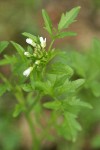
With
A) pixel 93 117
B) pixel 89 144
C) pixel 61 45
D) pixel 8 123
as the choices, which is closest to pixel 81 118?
pixel 93 117

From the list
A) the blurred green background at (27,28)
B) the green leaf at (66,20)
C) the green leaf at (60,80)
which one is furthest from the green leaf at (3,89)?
the blurred green background at (27,28)

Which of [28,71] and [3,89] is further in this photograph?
[3,89]

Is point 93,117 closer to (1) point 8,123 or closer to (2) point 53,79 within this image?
(1) point 8,123

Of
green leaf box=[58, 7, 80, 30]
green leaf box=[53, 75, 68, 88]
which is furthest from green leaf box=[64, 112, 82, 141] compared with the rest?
green leaf box=[58, 7, 80, 30]

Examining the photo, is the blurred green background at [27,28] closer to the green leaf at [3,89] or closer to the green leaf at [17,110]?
the green leaf at [17,110]

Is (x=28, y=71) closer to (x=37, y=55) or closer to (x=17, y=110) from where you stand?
(x=37, y=55)

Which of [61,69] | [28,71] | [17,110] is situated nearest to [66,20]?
[61,69]

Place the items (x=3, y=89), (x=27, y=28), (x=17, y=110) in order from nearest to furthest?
(x=3, y=89)
(x=17, y=110)
(x=27, y=28)

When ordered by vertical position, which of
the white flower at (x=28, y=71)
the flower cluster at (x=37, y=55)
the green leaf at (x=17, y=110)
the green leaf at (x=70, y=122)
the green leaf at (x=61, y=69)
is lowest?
the green leaf at (x=70, y=122)

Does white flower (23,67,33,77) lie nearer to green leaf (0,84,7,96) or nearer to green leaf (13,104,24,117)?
green leaf (0,84,7,96)
